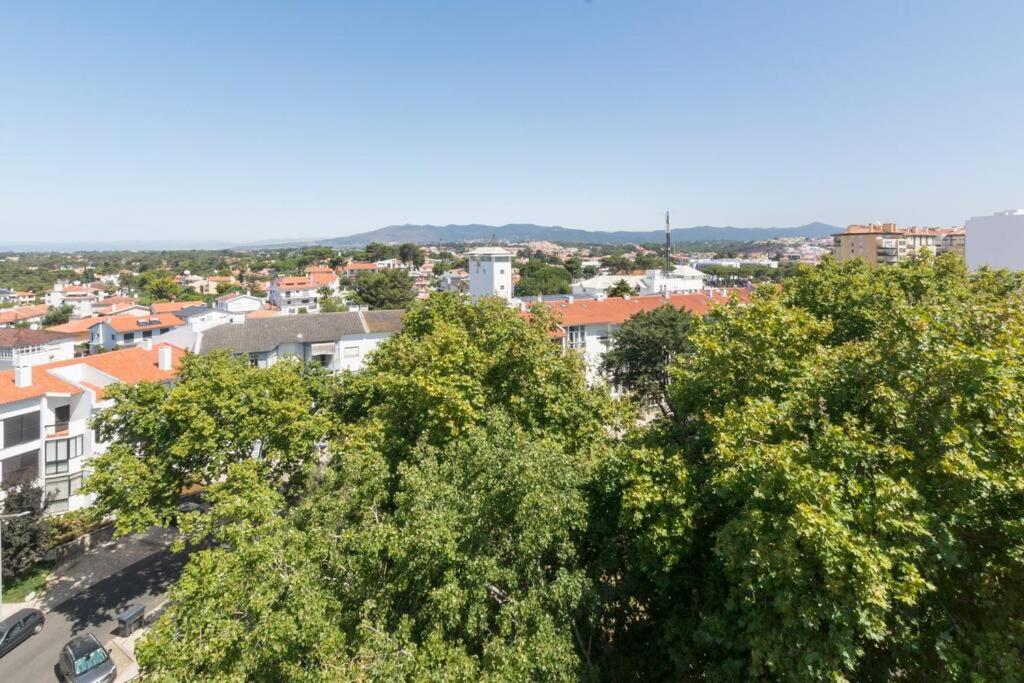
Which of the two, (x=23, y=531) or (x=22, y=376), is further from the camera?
(x=22, y=376)

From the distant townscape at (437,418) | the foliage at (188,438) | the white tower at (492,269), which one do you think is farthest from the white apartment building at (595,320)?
the foliage at (188,438)

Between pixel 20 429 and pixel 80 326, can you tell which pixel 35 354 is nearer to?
pixel 20 429

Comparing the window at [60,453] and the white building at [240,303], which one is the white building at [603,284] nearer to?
the white building at [240,303]

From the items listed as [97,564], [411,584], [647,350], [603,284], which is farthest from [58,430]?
[603,284]

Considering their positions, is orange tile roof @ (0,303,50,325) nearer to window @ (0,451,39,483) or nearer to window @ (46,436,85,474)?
window @ (46,436,85,474)

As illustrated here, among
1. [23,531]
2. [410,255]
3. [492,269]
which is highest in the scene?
[410,255]

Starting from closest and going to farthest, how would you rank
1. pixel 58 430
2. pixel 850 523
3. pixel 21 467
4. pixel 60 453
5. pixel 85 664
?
pixel 850 523
pixel 85 664
pixel 21 467
pixel 58 430
pixel 60 453

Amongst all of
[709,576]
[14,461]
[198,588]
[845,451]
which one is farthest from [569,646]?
[14,461]
